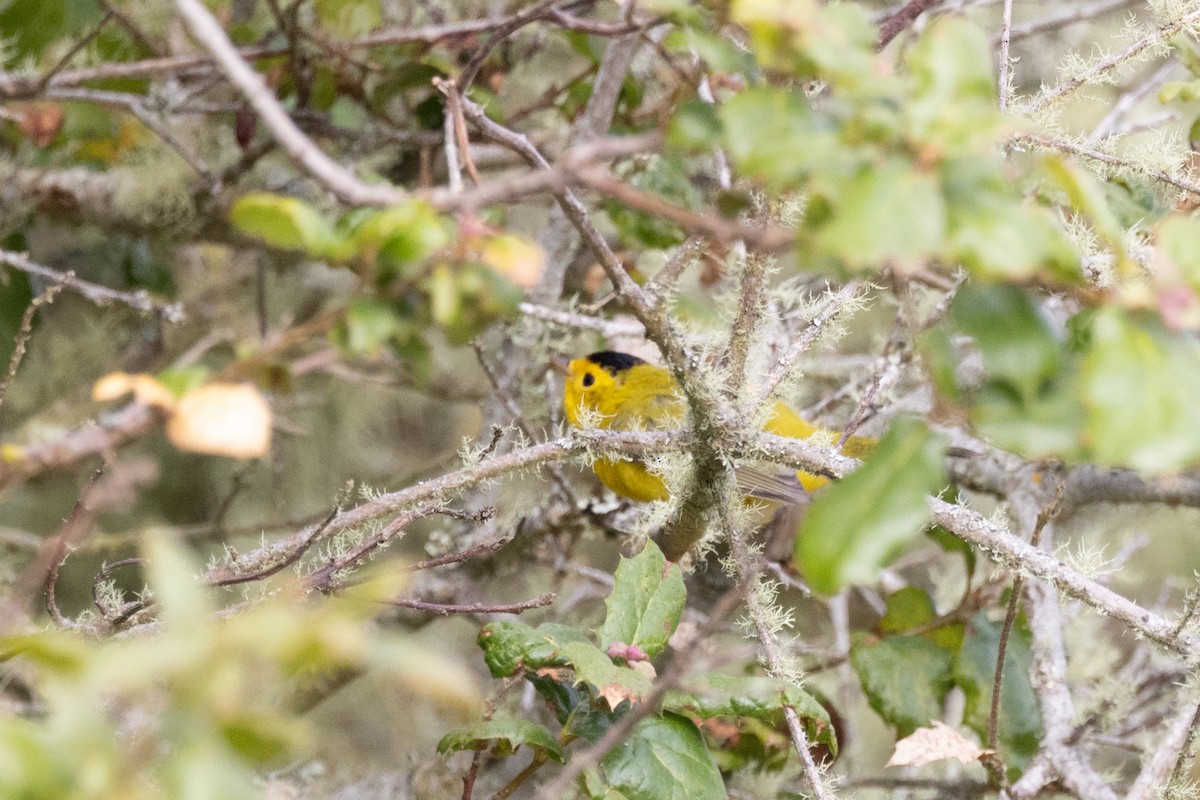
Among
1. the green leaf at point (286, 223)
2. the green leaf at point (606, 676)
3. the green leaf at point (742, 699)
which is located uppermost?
the green leaf at point (286, 223)

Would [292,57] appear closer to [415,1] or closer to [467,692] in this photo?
[415,1]

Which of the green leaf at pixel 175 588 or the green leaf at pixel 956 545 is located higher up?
the green leaf at pixel 175 588

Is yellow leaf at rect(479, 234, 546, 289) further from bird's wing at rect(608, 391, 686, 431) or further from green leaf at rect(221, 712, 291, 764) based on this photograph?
bird's wing at rect(608, 391, 686, 431)

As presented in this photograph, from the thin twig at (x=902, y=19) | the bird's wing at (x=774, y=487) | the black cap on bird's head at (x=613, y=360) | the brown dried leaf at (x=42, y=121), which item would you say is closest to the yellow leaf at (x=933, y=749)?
the bird's wing at (x=774, y=487)

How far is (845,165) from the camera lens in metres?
0.68

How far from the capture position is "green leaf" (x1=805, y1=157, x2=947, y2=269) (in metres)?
0.63

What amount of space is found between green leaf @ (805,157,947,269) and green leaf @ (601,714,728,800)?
2.72ft

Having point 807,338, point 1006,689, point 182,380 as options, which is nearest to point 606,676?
point 807,338

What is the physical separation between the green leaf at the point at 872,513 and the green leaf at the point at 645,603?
2.29 feet

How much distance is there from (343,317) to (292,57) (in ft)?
5.27

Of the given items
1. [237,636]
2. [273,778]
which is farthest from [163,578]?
[273,778]

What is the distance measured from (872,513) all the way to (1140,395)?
0.18 metres

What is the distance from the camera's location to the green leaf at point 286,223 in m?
0.73

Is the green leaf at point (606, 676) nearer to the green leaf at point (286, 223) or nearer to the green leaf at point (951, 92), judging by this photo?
the green leaf at point (286, 223)
